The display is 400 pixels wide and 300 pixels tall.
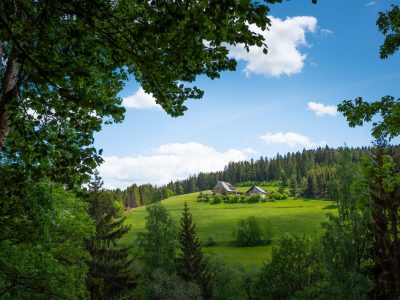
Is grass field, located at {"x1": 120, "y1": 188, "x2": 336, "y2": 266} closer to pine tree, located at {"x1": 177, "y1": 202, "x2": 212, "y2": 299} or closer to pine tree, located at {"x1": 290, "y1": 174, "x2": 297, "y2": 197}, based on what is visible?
pine tree, located at {"x1": 177, "y1": 202, "x2": 212, "y2": 299}

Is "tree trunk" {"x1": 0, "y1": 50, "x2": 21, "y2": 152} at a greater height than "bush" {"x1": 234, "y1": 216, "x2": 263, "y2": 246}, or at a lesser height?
greater

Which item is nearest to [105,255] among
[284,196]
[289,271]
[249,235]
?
[289,271]

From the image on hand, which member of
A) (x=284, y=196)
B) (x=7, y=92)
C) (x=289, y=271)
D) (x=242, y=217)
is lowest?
(x=289, y=271)

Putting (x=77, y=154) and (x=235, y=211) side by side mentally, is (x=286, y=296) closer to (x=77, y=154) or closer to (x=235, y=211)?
(x=77, y=154)

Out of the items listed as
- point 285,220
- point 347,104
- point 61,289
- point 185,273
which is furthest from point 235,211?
point 347,104

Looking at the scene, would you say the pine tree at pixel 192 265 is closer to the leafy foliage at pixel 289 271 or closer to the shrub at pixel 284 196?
the leafy foliage at pixel 289 271

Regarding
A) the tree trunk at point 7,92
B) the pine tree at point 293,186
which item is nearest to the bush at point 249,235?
the tree trunk at point 7,92

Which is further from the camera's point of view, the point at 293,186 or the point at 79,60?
the point at 293,186

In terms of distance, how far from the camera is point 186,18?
328cm

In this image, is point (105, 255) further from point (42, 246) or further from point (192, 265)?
point (42, 246)

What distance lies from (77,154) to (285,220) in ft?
311

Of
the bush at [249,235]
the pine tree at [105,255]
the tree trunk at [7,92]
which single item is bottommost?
the bush at [249,235]

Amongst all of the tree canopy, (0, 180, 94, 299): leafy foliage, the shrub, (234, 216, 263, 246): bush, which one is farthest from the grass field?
the tree canopy

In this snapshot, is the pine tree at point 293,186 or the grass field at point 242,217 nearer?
the grass field at point 242,217
